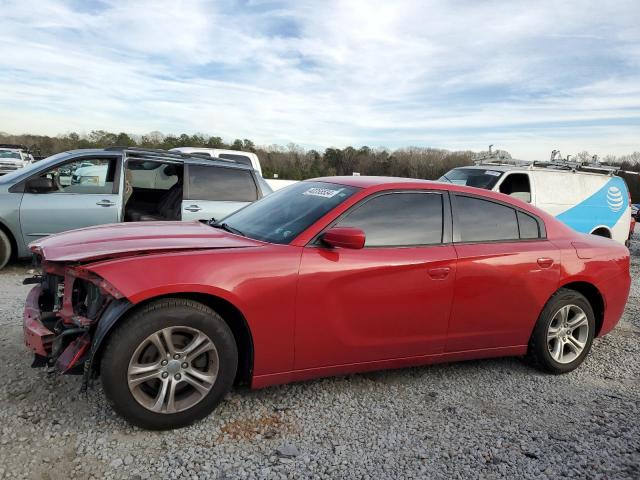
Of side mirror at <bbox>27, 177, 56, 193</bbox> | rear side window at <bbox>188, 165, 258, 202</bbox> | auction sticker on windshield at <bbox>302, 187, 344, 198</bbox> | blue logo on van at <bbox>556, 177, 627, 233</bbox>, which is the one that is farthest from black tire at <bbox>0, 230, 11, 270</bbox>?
blue logo on van at <bbox>556, 177, 627, 233</bbox>

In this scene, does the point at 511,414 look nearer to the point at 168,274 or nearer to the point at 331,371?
the point at 331,371

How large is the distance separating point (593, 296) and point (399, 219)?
6.94 ft

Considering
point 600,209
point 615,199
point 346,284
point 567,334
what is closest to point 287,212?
point 346,284

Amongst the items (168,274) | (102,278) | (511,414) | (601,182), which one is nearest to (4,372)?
(102,278)

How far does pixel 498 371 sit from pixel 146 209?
18.7 ft

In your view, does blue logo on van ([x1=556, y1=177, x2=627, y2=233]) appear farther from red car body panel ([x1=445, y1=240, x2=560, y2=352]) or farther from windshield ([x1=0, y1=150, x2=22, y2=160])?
windshield ([x1=0, y1=150, x2=22, y2=160])

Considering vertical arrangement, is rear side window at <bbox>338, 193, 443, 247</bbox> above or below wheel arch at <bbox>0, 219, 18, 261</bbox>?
above

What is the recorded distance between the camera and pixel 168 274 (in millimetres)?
2816

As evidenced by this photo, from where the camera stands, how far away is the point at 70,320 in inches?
116

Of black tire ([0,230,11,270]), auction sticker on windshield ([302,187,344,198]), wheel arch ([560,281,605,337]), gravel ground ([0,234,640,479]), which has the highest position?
auction sticker on windshield ([302,187,344,198])

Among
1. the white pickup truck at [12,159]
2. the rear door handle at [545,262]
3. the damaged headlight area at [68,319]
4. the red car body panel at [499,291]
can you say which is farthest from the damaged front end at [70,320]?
the white pickup truck at [12,159]

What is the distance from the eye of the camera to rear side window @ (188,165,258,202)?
7.34m

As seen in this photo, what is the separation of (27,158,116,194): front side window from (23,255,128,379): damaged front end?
391cm

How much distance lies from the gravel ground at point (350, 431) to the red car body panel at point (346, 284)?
0.27m
